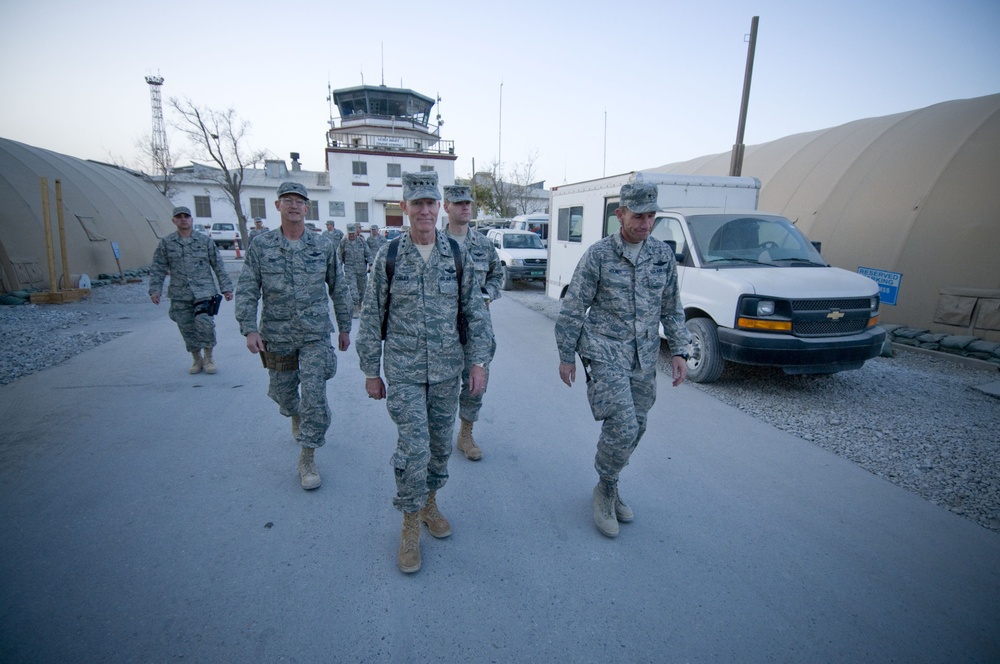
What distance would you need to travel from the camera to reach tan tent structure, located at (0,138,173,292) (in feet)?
37.5

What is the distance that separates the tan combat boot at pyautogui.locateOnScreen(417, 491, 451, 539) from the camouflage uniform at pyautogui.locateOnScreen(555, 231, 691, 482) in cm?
103

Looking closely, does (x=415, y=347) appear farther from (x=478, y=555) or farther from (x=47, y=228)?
(x=47, y=228)

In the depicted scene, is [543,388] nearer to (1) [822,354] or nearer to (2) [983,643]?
(1) [822,354]

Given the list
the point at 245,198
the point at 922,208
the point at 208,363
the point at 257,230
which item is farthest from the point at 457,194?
the point at 245,198

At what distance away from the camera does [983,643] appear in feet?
7.41

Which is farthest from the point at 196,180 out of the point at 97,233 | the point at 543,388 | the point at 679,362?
the point at 679,362

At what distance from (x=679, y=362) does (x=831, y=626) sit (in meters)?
1.51

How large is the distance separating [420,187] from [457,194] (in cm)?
162

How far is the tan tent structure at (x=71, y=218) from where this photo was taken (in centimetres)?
1142

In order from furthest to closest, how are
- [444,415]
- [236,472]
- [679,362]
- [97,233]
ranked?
[97,233]
[236,472]
[679,362]
[444,415]

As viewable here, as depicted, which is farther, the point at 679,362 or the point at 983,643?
the point at 679,362

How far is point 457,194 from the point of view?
427 centimetres

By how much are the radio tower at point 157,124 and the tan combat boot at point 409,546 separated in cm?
3475

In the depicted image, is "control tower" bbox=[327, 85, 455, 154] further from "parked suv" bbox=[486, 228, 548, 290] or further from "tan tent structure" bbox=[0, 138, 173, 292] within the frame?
"parked suv" bbox=[486, 228, 548, 290]
